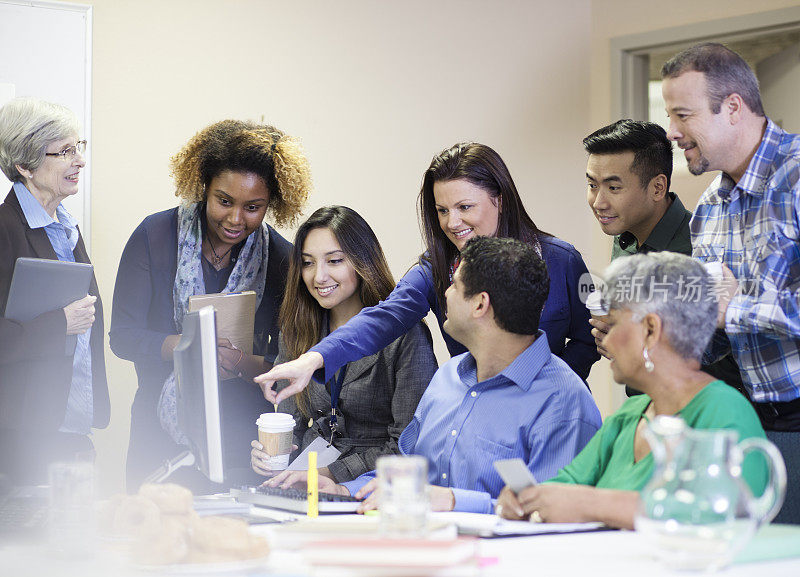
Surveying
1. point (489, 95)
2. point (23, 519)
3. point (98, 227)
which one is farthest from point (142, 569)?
point (489, 95)

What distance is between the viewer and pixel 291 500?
1.78 meters

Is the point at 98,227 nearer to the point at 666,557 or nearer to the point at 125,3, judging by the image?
the point at 125,3

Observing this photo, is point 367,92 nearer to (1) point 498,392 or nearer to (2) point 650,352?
(1) point 498,392

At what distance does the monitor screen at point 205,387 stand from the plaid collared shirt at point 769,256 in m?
1.02

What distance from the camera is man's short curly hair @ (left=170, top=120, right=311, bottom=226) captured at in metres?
2.80

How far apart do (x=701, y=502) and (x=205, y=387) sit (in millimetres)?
835

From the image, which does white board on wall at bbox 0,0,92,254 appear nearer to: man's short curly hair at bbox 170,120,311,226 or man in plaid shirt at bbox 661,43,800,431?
man's short curly hair at bbox 170,120,311,226

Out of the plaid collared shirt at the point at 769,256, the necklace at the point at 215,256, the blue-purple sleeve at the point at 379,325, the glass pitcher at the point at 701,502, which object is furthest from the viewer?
the necklace at the point at 215,256

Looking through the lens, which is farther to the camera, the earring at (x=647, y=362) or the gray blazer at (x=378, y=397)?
the gray blazer at (x=378, y=397)

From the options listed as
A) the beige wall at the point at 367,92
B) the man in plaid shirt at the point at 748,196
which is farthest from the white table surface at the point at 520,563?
the beige wall at the point at 367,92

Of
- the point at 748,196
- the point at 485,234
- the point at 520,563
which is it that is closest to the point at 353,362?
the point at 485,234

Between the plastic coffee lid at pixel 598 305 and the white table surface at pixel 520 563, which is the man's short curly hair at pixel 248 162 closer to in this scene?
the plastic coffee lid at pixel 598 305

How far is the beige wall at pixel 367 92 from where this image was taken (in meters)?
3.60

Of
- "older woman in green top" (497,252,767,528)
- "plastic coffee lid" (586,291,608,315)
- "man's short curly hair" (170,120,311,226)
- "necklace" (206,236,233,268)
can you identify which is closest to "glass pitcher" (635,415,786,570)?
"older woman in green top" (497,252,767,528)
